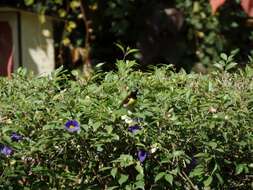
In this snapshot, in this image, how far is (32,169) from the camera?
7.41 ft

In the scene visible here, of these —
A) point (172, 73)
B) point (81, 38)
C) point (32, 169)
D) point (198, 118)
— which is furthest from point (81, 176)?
point (81, 38)

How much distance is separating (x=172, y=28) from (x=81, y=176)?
2927mm

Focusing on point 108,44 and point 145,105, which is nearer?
point 145,105

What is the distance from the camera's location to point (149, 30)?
17.0 feet

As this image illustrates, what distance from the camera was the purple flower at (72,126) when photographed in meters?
2.23

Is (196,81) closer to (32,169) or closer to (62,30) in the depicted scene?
(32,169)

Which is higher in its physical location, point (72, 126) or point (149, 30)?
point (149, 30)

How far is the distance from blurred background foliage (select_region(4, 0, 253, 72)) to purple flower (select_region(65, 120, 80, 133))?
2.79 metres

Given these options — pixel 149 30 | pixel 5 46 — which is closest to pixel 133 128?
pixel 5 46

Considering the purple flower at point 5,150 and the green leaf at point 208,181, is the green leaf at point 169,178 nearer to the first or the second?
the green leaf at point 208,181

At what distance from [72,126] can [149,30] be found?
9.93ft

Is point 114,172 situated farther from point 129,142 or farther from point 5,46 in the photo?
point 5,46

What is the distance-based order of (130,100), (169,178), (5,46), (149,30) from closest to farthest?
1. (169,178)
2. (130,100)
3. (5,46)
4. (149,30)

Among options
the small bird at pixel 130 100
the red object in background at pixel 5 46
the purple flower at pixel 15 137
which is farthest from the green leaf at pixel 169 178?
the red object in background at pixel 5 46
